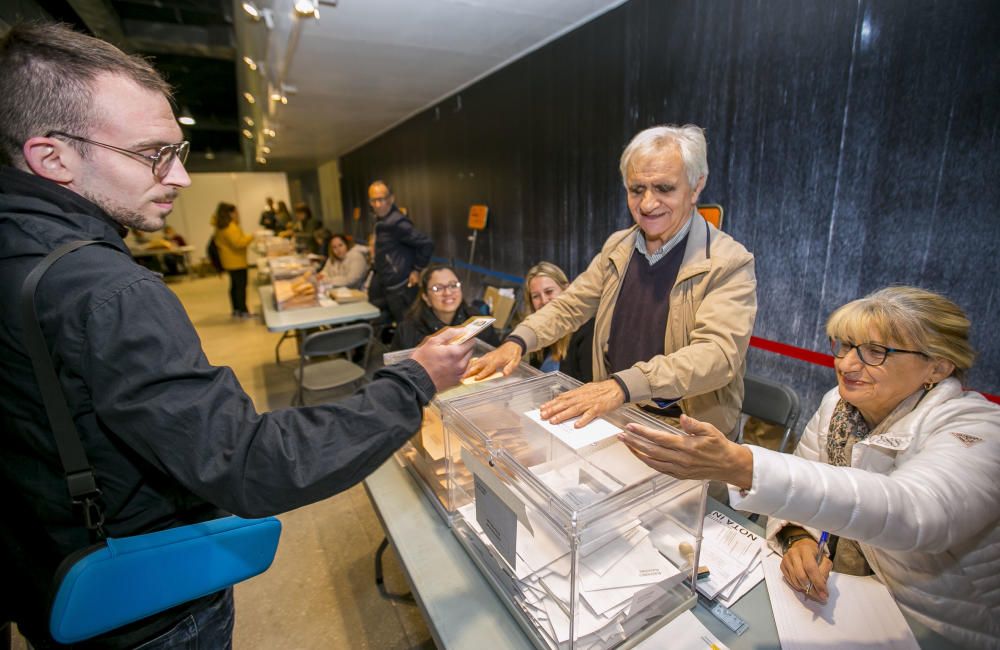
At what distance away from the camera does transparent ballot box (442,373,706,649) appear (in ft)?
2.60

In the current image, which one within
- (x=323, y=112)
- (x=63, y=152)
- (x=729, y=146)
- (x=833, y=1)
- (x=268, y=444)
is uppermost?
(x=323, y=112)

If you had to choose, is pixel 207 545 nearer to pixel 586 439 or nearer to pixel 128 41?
pixel 586 439

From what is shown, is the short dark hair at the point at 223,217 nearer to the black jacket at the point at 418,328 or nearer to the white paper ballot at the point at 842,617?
the black jacket at the point at 418,328

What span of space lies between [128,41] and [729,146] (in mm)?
5758

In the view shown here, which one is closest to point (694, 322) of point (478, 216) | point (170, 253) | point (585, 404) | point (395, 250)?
point (585, 404)

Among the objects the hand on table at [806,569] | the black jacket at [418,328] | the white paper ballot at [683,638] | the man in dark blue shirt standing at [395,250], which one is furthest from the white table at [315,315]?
the hand on table at [806,569]

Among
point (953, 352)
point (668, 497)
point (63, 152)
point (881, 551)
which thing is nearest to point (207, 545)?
point (63, 152)

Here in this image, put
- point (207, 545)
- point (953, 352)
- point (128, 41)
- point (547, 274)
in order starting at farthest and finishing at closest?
point (128, 41)
point (547, 274)
point (953, 352)
point (207, 545)

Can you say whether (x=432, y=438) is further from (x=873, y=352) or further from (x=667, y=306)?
(x=873, y=352)

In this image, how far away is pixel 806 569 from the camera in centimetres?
92

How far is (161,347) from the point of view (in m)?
0.61

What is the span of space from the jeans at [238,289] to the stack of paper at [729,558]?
24.7 ft

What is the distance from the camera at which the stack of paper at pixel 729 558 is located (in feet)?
3.05

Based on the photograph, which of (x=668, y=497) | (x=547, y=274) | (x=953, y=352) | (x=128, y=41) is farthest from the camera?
(x=128, y=41)
